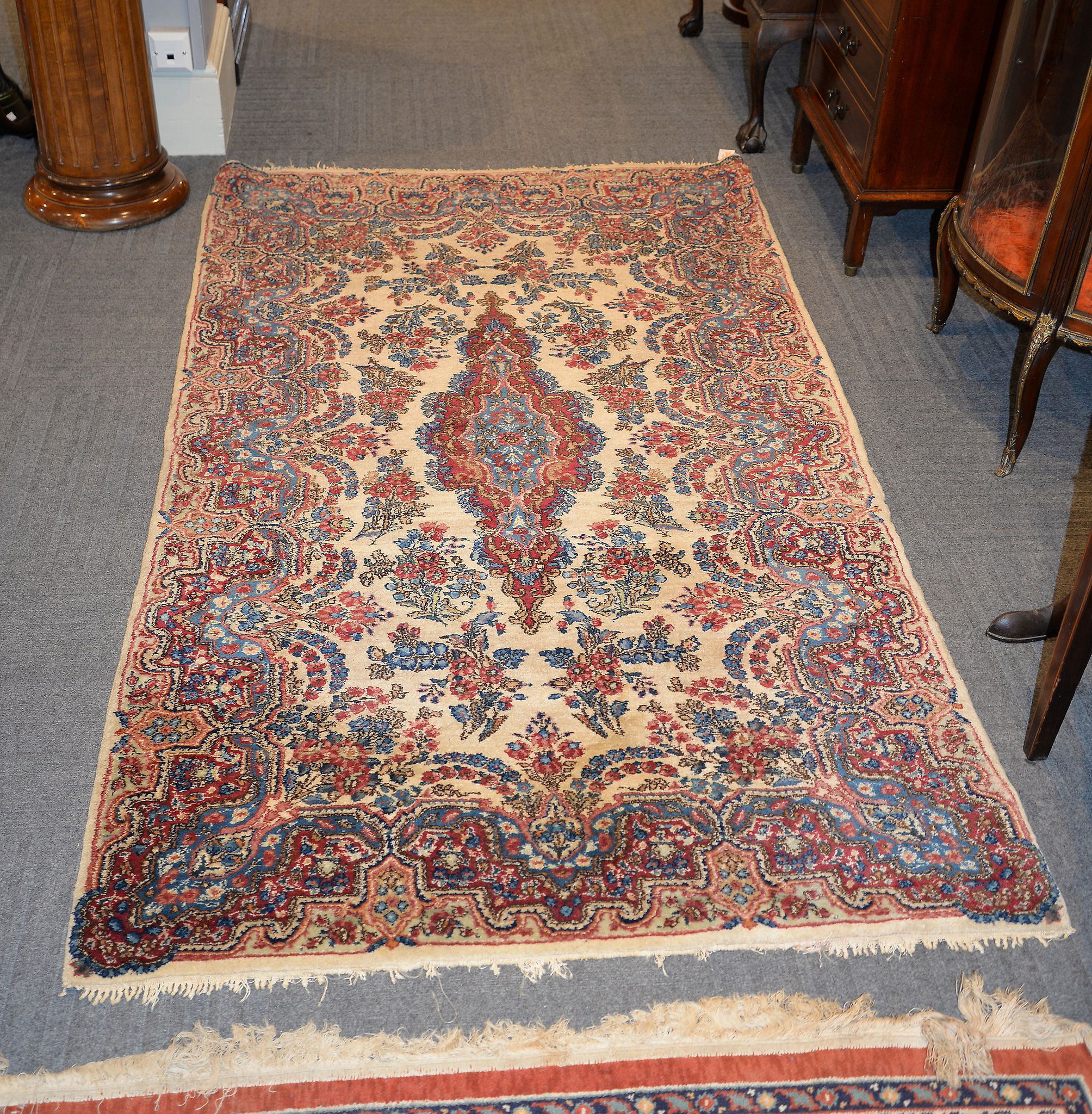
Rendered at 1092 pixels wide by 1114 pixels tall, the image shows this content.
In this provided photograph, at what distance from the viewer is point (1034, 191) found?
262 cm

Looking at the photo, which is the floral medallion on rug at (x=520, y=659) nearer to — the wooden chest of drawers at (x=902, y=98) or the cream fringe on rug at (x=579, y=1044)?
the cream fringe on rug at (x=579, y=1044)

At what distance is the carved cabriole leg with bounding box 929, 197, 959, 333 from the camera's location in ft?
9.95

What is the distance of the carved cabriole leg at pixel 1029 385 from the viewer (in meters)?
2.61

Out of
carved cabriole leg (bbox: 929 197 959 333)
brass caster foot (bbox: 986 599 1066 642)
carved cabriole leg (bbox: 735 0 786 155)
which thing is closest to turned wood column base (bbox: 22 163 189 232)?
carved cabriole leg (bbox: 735 0 786 155)

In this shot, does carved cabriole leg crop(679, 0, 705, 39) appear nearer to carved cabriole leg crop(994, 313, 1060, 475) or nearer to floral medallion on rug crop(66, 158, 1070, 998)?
floral medallion on rug crop(66, 158, 1070, 998)

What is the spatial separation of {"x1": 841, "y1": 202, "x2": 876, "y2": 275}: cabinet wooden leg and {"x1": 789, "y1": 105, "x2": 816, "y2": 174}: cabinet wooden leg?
1.72 feet

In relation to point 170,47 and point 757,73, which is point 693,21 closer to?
point 757,73

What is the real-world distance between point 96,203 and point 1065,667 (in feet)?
9.69

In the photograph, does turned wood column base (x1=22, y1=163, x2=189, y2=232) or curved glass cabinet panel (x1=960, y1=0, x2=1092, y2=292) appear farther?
turned wood column base (x1=22, y1=163, x2=189, y2=232)

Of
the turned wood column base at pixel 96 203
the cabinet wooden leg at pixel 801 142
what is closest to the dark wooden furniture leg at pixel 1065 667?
the cabinet wooden leg at pixel 801 142

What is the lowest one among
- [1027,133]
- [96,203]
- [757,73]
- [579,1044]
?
[579,1044]

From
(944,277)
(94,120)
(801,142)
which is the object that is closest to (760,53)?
(801,142)

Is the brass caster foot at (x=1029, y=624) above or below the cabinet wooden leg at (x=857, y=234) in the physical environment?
below

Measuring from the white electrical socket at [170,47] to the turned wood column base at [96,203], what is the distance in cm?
42
